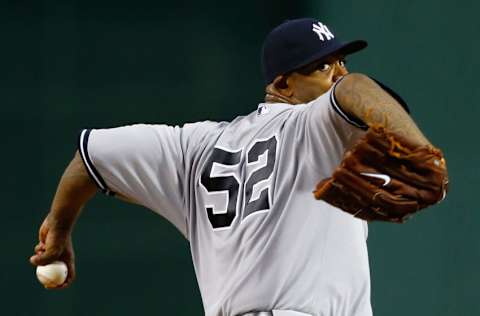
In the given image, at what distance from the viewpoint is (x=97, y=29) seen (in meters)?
4.54

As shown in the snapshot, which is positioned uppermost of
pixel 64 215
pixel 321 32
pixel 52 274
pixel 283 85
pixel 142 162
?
pixel 321 32

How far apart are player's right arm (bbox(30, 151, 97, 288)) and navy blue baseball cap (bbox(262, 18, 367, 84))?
51 centimetres

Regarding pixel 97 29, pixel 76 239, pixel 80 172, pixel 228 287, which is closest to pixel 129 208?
pixel 76 239

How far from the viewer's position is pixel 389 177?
1571 millimetres

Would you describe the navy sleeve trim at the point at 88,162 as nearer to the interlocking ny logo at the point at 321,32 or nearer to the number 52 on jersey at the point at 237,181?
the number 52 on jersey at the point at 237,181

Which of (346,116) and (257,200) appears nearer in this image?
(346,116)

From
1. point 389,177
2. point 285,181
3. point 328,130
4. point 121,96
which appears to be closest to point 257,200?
point 285,181

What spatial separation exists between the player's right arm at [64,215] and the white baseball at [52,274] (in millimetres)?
13

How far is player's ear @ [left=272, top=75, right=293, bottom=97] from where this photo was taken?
239 centimetres

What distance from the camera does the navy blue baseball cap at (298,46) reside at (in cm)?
233

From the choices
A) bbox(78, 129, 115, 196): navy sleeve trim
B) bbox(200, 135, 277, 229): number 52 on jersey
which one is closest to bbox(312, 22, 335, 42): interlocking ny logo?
bbox(200, 135, 277, 229): number 52 on jersey

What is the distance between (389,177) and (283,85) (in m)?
0.87

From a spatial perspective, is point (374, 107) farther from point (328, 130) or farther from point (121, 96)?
point (121, 96)

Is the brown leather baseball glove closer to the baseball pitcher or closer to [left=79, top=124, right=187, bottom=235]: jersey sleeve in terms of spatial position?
the baseball pitcher
